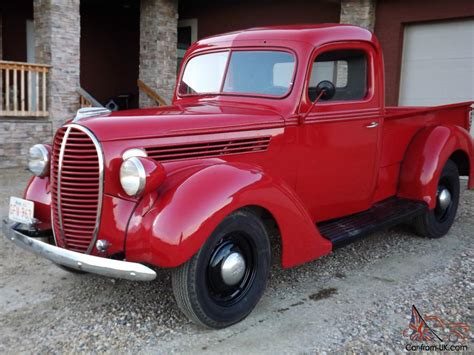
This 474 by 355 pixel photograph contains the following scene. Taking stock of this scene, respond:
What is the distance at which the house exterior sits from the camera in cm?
820

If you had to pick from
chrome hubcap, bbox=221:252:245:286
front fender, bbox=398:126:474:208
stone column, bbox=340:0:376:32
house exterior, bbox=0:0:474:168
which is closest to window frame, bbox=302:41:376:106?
front fender, bbox=398:126:474:208

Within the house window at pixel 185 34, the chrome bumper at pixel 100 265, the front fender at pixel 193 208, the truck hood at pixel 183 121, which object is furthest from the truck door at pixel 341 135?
the house window at pixel 185 34

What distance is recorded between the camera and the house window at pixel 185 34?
472 inches

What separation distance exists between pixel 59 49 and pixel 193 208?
24.0 feet

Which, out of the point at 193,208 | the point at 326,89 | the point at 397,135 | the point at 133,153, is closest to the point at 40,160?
the point at 133,153

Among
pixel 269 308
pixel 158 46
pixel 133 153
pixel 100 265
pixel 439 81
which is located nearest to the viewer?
pixel 100 265

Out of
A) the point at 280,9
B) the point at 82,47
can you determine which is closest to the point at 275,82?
the point at 280,9

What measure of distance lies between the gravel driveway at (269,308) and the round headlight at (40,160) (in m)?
0.86

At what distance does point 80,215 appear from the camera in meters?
2.66

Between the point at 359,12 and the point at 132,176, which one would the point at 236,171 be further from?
the point at 359,12

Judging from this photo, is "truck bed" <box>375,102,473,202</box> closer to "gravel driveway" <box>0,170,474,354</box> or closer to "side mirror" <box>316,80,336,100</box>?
"gravel driveway" <box>0,170,474,354</box>

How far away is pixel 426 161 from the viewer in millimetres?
4289

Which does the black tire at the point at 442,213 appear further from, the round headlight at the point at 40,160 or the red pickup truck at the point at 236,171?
the round headlight at the point at 40,160

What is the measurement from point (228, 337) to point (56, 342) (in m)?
0.94
